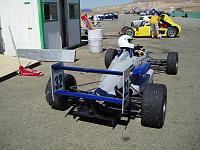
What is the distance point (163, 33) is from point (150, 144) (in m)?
15.2

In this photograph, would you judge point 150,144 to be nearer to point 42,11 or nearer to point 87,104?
point 87,104

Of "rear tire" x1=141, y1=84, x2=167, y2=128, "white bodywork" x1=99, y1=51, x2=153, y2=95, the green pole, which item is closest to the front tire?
the green pole

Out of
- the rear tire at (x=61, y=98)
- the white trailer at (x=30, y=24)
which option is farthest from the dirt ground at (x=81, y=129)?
the white trailer at (x=30, y=24)

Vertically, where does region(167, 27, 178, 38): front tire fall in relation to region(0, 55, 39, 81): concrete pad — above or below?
above

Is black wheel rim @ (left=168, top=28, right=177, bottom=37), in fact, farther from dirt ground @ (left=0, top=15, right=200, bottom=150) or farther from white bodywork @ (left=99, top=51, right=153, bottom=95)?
white bodywork @ (left=99, top=51, right=153, bottom=95)

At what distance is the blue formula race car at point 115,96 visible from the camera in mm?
4500

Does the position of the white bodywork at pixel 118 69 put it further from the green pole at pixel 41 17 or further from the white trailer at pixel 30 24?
the white trailer at pixel 30 24

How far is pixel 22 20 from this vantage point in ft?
37.8

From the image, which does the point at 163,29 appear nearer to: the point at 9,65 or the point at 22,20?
the point at 22,20

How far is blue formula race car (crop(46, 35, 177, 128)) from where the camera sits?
450cm

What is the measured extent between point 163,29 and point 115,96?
1447 centimetres

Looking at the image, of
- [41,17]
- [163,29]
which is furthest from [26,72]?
[163,29]

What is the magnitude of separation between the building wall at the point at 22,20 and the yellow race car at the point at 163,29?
8369 millimetres

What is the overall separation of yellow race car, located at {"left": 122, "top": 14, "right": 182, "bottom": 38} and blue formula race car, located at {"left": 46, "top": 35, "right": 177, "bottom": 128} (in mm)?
12753
